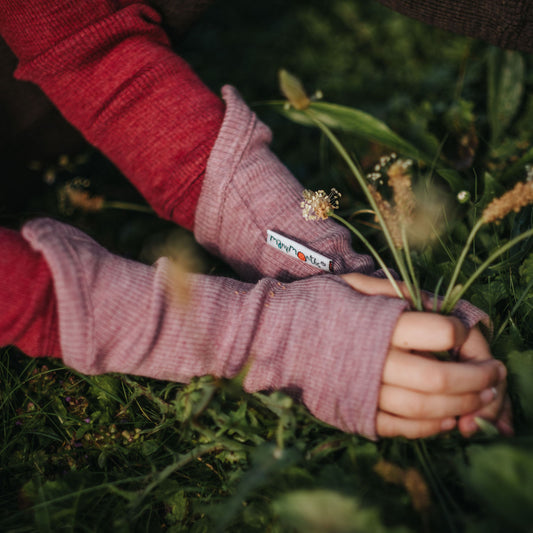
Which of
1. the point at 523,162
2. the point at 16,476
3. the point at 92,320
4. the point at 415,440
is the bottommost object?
the point at 16,476

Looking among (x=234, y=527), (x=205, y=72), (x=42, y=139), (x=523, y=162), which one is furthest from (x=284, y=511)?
(x=205, y=72)

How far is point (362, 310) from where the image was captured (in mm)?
723

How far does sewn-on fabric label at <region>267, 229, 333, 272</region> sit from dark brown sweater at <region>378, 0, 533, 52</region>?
599 mm

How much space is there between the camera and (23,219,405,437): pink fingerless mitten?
0.71 meters

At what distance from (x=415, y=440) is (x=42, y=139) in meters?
1.23

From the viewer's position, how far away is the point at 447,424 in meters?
0.70

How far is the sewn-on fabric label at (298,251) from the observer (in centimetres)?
86

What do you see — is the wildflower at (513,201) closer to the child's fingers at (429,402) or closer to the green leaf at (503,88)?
the child's fingers at (429,402)

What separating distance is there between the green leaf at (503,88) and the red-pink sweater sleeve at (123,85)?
2.85 feet

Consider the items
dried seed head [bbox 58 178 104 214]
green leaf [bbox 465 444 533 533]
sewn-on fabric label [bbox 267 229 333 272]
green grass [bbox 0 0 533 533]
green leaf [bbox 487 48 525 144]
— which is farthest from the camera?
green leaf [bbox 487 48 525 144]

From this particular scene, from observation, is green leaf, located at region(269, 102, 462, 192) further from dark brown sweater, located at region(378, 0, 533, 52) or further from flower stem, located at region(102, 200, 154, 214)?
flower stem, located at region(102, 200, 154, 214)

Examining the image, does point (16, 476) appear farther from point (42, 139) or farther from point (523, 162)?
point (523, 162)

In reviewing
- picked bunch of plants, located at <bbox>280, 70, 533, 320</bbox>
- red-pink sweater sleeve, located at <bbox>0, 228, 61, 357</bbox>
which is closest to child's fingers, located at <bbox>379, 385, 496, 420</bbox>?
picked bunch of plants, located at <bbox>280, 70, 533, 320</bbox>

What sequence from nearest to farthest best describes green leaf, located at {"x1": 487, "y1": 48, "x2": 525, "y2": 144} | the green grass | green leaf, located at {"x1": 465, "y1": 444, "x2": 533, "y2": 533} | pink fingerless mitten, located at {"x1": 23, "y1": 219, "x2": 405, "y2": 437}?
1. green leaf, located at {"x1": 465, "y1": 444, "x2": 533, "y2": 533}
2. the green grass
3. pink fingerless mitten, located at {"x1": 23, "y1": 219, "x2": 405, "y2": 437}
4. green leaf, located at {"x1": 487, "y1": 48, "x2": 525, "y2": 144}
